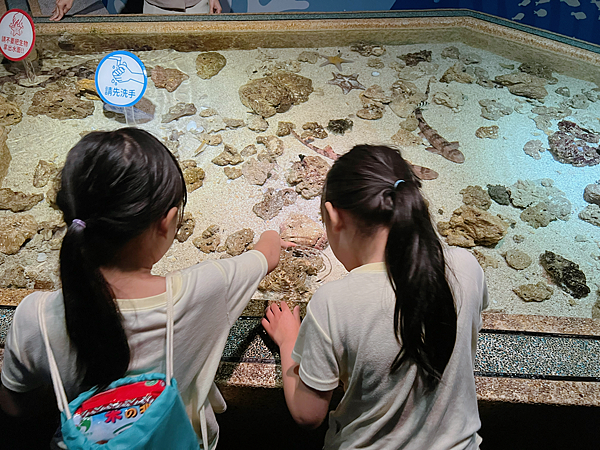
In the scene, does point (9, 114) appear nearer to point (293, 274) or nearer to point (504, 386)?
point (293, 274)

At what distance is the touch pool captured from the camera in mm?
2010

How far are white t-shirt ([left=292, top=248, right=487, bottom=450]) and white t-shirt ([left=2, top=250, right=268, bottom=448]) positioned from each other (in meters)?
0.24

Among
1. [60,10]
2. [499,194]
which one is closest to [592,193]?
[499,194]

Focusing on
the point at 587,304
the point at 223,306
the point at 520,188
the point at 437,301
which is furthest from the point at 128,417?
the point at 520,188

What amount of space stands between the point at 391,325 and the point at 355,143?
1771mm

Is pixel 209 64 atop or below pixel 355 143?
atop

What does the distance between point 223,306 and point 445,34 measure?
3.14m

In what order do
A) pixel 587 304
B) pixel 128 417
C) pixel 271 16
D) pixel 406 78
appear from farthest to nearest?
pixel 271 16 → pixel 406 78 → pixel 587 304 → pixel 128 417

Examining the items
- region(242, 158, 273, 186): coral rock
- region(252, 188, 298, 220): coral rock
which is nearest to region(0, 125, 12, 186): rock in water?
region(242, 158, 273, 186): coral rock

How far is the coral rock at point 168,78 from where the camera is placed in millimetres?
2947

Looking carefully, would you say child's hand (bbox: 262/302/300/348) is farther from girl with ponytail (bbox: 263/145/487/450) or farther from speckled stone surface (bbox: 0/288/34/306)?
speckled stone surface (bbox: 0/288/34/306)

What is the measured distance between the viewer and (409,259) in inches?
40.9

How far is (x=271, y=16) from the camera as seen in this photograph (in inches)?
130

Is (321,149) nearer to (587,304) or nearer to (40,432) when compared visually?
(587,304)
